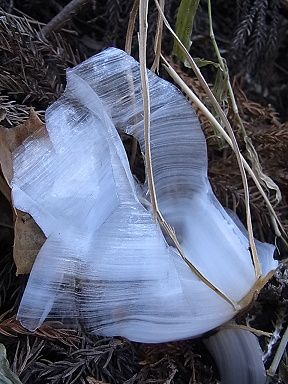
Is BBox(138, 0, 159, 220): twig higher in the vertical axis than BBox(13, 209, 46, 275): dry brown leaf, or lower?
higher

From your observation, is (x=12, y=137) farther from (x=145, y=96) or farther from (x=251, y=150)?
(x=251, y=150)

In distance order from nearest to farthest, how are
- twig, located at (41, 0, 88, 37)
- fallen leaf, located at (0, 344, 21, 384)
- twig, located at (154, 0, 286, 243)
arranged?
fallen leaf, located at (0, 344, 21, 384), twig, located at (154, 0, 286, 243), twig, located at (41, 0, 88, 37)

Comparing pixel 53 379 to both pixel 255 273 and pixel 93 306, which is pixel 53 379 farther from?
pixel 255 273

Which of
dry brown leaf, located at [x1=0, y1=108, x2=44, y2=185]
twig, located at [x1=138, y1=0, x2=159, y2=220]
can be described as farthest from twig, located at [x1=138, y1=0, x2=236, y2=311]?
dry brown leaf, located at [x1=0, y1=108, x2=44, y2=185]

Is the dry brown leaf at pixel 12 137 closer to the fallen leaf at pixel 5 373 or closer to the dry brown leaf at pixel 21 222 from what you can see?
the dry brown leaf at pixel 21 222

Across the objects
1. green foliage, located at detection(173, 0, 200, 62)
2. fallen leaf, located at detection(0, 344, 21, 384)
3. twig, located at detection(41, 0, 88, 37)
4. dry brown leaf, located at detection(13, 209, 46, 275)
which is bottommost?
fallen leaf, located at detection(0, 344, 21, 384)

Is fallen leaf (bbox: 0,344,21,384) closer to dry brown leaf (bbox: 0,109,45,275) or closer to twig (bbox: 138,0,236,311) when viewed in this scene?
dry brown leaf (bbox: 0,109,45,275)

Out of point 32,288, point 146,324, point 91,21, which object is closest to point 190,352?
point 146,324
